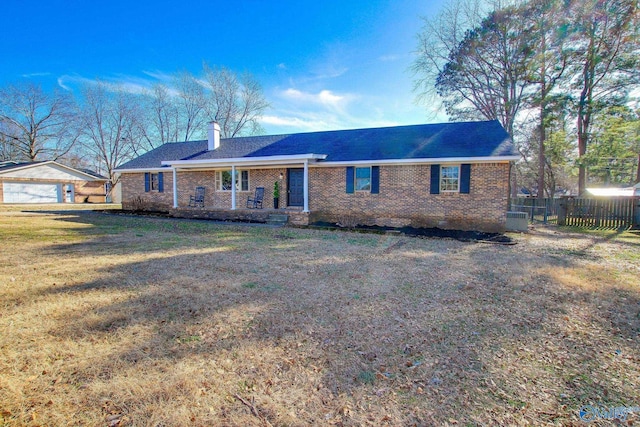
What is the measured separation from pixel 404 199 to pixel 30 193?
31.4 metres

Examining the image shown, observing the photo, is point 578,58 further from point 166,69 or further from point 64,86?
point 64,86

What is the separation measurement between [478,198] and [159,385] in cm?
1101

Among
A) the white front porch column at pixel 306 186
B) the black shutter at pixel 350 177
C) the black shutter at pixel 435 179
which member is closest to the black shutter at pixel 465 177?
the black shutter at pixel 435 179

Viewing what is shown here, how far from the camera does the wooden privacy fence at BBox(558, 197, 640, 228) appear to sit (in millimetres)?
12078

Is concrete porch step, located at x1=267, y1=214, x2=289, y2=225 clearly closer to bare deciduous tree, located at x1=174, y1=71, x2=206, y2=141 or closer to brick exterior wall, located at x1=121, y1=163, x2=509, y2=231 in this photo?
brick exterior wall, located at x1=121, y1=163, x2=509, y2=231

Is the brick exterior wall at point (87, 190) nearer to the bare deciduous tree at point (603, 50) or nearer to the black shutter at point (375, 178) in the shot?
the black shutter at point (375, 178)

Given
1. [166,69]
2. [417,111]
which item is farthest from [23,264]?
[166,69]

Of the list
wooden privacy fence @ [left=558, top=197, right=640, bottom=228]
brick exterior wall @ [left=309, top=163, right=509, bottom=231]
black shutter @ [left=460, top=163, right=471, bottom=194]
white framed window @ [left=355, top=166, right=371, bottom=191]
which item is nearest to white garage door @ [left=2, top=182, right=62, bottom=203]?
brick exterior wall @ [left=309, top=163, right=509, bottom=231]

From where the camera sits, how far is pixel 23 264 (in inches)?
226

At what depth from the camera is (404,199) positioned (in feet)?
38.4

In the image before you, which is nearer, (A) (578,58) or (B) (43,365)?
(B) (43,365)

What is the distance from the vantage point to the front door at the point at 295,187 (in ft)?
45.7

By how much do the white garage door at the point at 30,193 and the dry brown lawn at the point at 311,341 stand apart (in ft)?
86.1

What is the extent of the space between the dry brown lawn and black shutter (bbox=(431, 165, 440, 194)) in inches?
204
